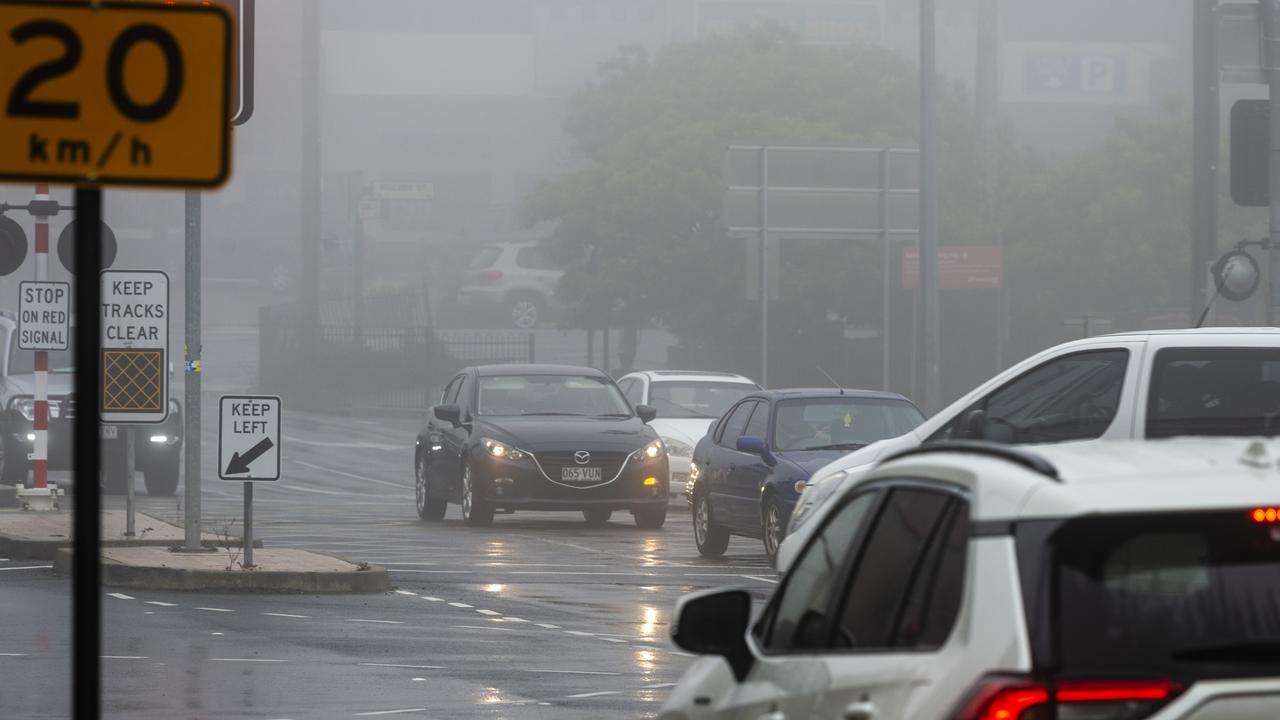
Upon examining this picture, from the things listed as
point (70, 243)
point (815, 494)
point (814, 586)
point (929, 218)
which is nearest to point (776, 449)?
point (815, 494)

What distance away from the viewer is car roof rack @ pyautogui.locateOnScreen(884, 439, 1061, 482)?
437 centimetres

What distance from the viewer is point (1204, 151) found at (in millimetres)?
26219

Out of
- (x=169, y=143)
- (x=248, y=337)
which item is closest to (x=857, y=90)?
(x=248, y=337)

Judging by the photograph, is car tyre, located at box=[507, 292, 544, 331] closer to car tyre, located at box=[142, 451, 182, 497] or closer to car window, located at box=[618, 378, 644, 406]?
car window, located at box=[618, 378, 644, 406]

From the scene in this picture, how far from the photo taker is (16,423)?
89.1ft

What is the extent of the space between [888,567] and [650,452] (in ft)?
60.2

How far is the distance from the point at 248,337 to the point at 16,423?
40833mm

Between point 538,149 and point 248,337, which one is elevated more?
point 538,149

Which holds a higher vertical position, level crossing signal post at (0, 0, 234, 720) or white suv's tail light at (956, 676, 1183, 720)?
level crossing signal post at (0, 0, 234, 720)

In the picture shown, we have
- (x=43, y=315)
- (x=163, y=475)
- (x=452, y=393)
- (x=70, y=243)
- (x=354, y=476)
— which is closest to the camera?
(x=70, y=243)

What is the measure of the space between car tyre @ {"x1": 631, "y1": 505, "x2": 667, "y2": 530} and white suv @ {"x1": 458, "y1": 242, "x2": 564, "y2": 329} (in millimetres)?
Answer: 35637

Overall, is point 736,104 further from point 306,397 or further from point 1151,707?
point 1151,707

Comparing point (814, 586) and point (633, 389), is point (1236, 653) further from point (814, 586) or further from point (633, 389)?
point (633, 389)

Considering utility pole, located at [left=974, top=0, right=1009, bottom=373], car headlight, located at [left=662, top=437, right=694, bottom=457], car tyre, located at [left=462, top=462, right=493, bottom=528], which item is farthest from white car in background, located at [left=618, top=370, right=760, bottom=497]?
utility pole, located at [left=974, top=0, right=1009, bottom=373]
